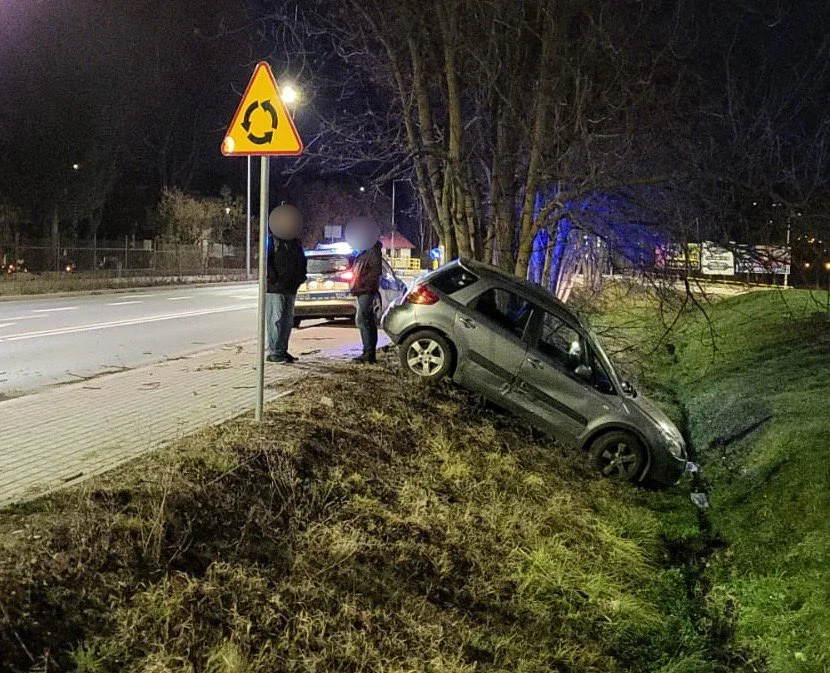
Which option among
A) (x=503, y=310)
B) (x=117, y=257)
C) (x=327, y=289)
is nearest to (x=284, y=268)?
(x=503, y=310)

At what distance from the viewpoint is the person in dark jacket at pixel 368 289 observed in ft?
32.7

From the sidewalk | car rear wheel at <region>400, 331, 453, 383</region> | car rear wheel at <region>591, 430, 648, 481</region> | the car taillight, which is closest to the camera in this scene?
the sidewalk

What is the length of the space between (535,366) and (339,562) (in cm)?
411

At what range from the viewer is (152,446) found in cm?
577

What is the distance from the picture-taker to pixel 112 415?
7082 mm

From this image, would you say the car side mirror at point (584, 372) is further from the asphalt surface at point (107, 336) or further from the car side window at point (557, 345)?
the asphalt surface at point (107, 336)

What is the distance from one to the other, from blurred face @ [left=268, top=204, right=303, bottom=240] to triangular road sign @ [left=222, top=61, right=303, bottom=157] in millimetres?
3290

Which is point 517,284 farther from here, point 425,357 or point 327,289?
point 327,289

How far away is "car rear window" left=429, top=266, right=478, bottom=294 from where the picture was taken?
876 centimetres

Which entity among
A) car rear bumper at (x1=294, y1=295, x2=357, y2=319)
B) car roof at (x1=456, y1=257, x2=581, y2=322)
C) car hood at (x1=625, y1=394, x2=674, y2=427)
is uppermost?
car roof at (x1=456, y1=257, x2=581, y2=322)

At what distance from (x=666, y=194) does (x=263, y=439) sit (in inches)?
284

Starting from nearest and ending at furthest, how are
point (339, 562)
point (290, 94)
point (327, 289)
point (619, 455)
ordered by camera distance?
point (339, 562) → point (619, 455) → point (290, 94) → point (327, 289)

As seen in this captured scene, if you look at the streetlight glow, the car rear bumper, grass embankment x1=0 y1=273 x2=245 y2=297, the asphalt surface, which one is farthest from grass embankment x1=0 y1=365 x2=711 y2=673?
grass embankment x1=0 y1=273 x2=245 y2=297

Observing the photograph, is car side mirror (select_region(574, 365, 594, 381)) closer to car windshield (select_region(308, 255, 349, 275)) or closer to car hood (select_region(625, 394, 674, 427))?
car hood (select_region(625, 394, 674, 427))
